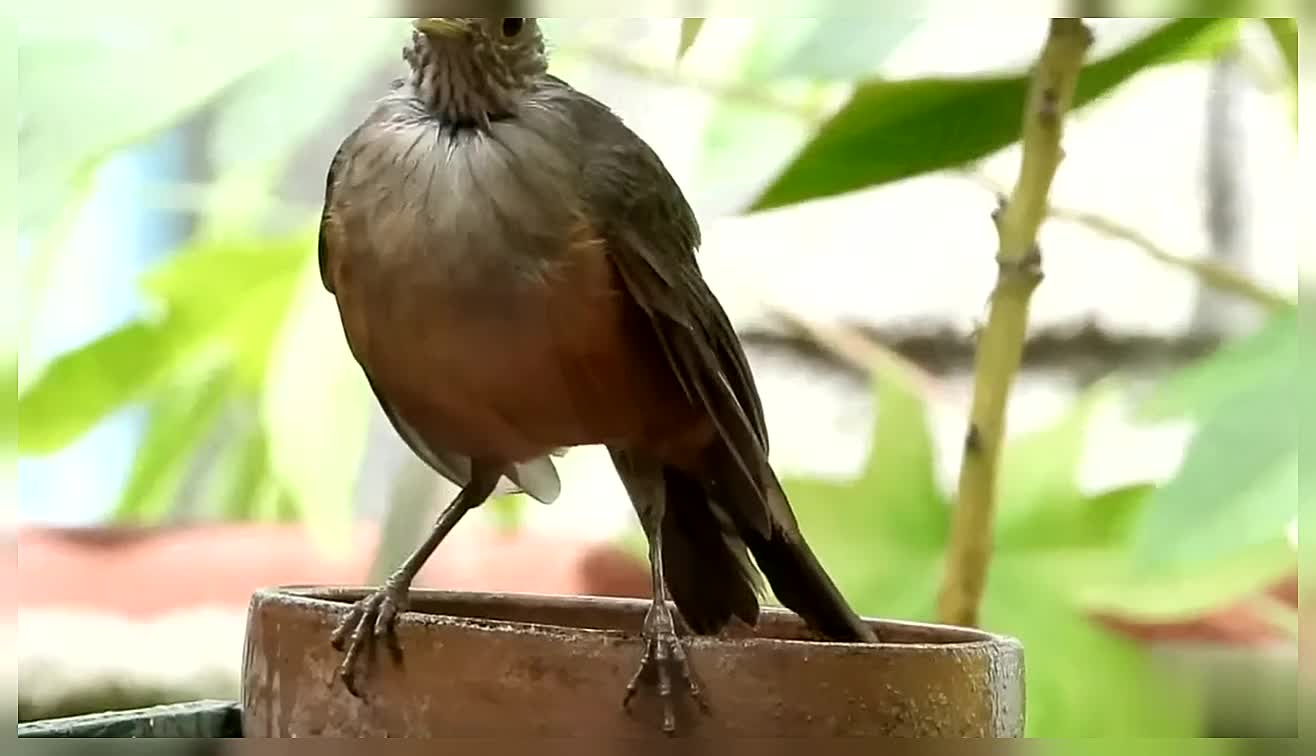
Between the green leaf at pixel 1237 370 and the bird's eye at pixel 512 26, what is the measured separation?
43 cm

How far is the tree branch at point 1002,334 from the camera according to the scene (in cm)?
93

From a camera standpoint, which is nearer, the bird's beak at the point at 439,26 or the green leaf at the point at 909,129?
the bird's beak at the point at 439,26

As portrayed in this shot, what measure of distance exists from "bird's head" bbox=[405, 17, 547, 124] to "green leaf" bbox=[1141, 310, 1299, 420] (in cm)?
41

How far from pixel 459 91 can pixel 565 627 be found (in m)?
0.27

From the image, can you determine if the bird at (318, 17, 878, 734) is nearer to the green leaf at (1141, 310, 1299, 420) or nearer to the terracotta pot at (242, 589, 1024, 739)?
the terracotta pot at (242, 589, 1024, 739)

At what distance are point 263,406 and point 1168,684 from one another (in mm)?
686

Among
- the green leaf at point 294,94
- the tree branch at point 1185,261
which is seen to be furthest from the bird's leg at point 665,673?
the tree branch at point 1185,261

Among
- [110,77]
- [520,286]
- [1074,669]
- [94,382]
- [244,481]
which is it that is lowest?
[1074,669]

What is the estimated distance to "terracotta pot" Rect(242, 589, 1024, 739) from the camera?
56 cm

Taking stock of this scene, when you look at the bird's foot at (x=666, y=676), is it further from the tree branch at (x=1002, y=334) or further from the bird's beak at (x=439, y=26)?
the tree branch at (x=1002, y=334)

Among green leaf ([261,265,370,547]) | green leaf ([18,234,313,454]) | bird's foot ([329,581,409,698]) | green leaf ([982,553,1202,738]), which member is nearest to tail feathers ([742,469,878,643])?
green leaf ([982,553,1202,738])

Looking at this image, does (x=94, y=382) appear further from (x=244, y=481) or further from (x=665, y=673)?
(x=665, y=673)

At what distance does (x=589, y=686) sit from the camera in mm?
562

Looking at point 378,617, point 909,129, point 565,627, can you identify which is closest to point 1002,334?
point 909,129
